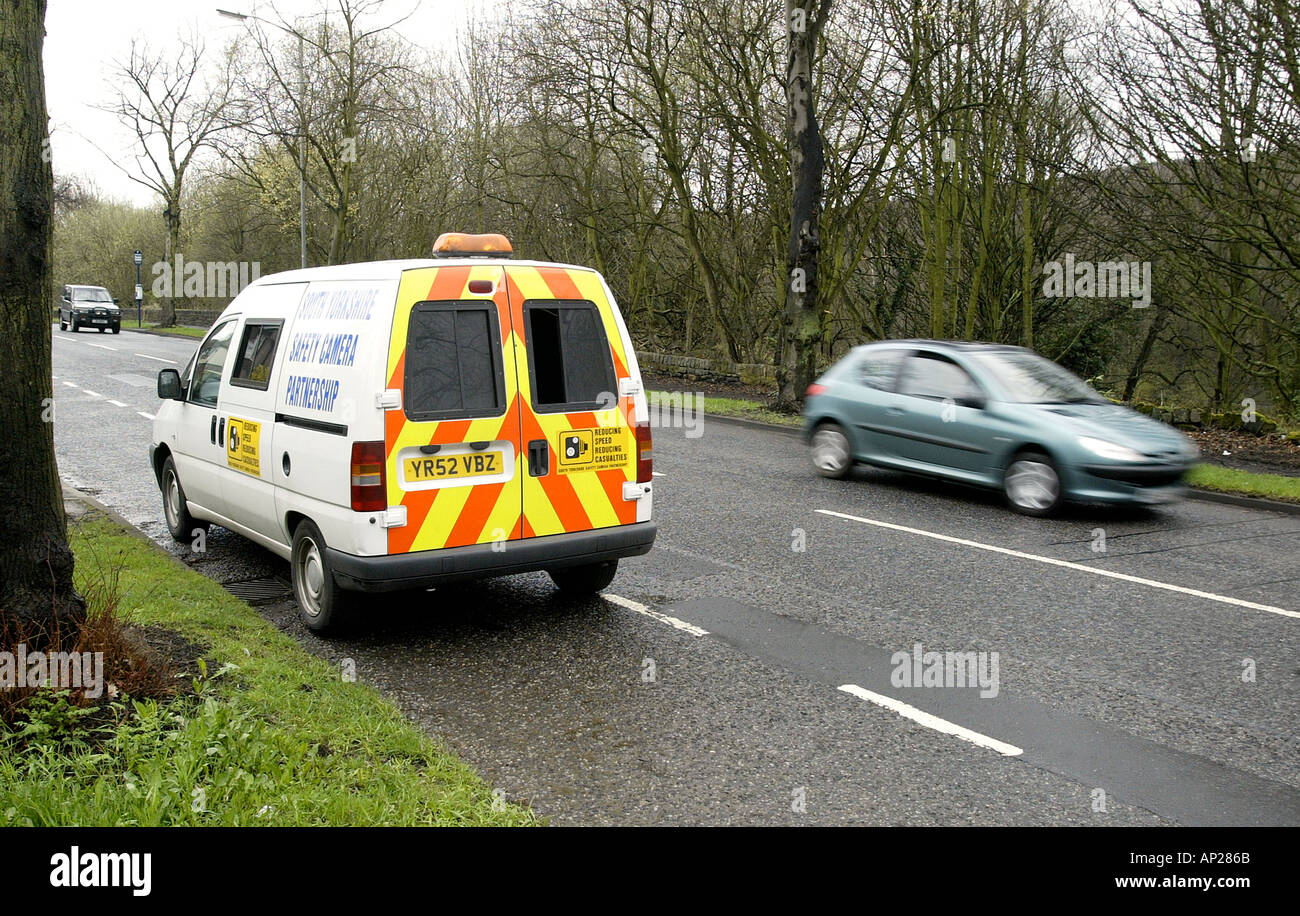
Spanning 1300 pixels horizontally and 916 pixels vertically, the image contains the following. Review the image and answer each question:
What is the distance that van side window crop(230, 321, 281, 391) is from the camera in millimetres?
7020

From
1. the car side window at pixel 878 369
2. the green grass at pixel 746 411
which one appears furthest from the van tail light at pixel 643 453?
the green grass at pixel 746 411

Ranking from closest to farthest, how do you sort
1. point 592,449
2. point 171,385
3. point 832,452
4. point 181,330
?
point 592,449 → point 171,385 → point 832,452 → point 181,330

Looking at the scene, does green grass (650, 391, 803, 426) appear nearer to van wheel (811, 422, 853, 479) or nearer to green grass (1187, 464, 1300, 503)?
van wheel (811, 422, 853, 479)

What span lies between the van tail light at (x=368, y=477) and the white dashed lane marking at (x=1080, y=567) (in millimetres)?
5184

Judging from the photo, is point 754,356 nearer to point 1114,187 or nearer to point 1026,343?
point 1026,343

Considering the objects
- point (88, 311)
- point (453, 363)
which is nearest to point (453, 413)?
point (453, 363)

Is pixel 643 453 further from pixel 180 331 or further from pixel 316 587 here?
pixel 180 331

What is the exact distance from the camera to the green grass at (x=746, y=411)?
60.7ft

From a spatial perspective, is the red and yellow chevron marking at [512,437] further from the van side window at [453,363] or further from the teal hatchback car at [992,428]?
the teal hatchback car at [992,428]

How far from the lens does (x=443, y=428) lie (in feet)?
19.6

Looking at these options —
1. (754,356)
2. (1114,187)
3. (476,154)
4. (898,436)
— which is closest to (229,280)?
(476,154)

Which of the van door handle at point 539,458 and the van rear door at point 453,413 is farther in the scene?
the van door handle at point 539,458

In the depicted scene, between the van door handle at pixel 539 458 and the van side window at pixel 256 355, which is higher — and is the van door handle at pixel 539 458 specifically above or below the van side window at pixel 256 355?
below

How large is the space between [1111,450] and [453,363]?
6.73 meters
